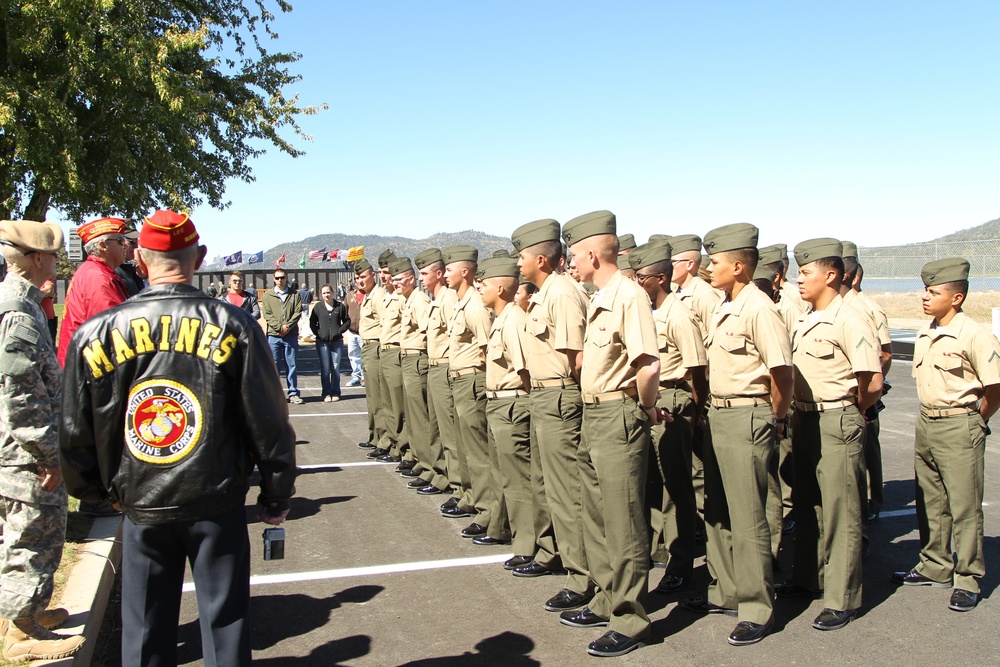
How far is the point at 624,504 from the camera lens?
4527mm

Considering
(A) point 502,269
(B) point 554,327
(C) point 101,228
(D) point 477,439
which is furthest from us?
(D) point 477,439

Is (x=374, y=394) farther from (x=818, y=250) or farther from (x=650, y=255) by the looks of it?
(x=818, y=250)

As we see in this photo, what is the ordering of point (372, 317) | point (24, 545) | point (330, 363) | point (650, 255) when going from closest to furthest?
point (24, 545)
point (650, 255)
point (372, 317)
point (330, 363)

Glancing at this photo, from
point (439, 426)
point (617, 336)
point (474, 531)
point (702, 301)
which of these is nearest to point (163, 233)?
point (617, 336)

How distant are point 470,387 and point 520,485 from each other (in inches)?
45.4

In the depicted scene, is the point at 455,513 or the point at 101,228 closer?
the point at 101,228

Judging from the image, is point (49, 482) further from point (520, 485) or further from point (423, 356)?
point (423, 356)

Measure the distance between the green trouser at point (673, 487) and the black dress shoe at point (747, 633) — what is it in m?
0.86

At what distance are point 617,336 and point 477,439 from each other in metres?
2.53

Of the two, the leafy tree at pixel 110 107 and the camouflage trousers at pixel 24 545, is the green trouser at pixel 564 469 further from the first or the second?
the leafy tree at pixel 110 107

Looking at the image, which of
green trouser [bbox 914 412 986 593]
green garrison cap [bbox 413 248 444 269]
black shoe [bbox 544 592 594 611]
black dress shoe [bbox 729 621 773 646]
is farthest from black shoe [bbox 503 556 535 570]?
green garrison cap [bbox 413 248 444 269]

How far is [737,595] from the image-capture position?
4785mm

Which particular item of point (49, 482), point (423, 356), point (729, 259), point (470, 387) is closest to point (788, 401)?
point (729, 259)

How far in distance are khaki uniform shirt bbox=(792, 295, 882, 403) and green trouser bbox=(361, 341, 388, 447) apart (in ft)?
18.2
